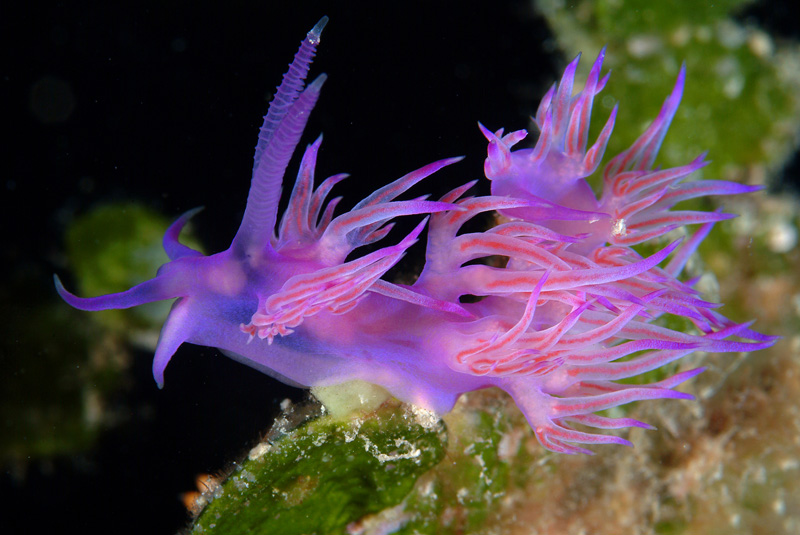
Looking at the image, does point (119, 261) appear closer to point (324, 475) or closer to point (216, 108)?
point (216, 108)

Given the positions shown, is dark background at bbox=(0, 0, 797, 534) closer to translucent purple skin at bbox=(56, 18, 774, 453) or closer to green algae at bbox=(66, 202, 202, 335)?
translucent purple skin at bbox=(56, 18, 774, 453)

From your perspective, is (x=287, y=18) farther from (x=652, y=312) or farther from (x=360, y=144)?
(x=652, y=312)

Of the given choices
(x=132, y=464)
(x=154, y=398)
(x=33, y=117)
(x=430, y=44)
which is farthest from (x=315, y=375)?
(x=33, y=117)

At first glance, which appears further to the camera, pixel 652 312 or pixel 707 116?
pixel 707 116

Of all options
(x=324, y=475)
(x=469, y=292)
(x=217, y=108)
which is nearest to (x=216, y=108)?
(x=217, y=108)

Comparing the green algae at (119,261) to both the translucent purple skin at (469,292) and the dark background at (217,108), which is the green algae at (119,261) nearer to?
the dark background at (217,108)

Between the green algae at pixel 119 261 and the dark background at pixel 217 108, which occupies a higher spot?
the dark background at pixel 217 108

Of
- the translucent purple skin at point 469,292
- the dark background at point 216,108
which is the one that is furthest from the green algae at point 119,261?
A: the translucent purple skin at point 469,292
